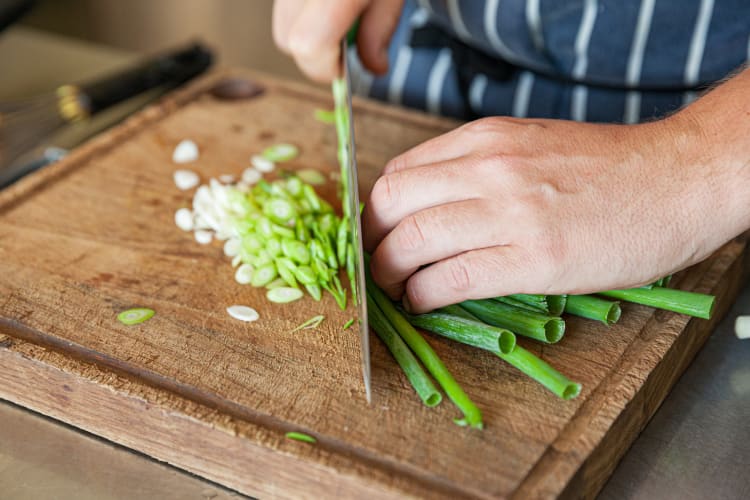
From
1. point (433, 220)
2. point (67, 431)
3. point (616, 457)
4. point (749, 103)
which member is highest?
point (749, 103)

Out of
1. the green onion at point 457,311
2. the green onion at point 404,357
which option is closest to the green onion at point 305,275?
the green onion at point 404,357

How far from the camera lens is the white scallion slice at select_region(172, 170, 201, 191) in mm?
1591

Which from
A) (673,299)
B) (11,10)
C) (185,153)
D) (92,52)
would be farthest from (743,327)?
(92,52)

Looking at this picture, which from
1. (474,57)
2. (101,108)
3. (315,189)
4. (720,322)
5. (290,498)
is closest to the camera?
(290,498)

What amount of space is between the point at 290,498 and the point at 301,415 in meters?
0.11

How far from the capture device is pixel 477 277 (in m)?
1.13

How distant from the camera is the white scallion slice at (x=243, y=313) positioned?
1.26 m

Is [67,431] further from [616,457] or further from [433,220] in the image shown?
[616,457]

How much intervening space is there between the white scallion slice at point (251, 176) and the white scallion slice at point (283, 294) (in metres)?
0.35

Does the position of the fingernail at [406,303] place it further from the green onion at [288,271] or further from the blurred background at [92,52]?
the blurred background at [92,52]

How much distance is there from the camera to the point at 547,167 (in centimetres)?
115

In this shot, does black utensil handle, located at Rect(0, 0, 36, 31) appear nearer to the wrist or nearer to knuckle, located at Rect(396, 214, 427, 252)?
knuckle, located at Rect(396, 214, 427, 252)

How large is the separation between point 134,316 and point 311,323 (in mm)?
268

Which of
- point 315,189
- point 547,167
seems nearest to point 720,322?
point 547,167
